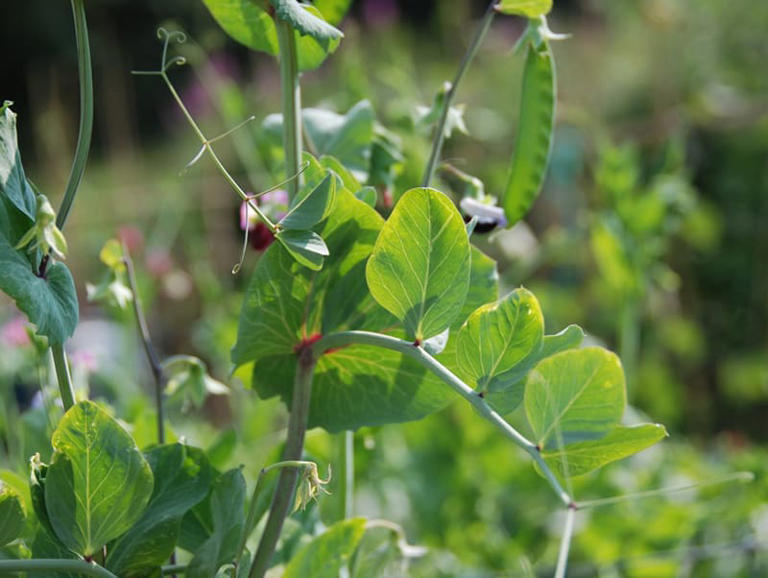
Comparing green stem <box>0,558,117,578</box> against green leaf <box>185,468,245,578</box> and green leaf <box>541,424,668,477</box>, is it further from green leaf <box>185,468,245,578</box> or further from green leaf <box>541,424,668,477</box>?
green leaf <box>541,424,668,477</box>

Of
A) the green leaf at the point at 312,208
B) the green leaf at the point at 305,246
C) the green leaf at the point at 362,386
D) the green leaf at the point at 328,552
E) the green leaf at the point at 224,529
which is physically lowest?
the green leaf at the point at 328,552

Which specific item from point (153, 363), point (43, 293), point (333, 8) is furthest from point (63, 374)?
point (333, 8)

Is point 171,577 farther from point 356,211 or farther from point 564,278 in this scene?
point 564,278

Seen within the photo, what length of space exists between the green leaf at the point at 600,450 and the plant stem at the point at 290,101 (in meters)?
0.17

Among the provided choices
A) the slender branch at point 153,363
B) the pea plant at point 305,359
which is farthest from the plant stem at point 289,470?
the slender branch at point 153,363

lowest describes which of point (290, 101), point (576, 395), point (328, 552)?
point (328, 552)

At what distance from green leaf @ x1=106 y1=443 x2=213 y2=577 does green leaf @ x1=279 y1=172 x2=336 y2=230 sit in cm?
12

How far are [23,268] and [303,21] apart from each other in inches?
5.8

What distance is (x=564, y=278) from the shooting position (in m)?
2.32

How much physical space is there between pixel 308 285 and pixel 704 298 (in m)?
2.21

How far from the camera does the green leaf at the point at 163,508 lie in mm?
388

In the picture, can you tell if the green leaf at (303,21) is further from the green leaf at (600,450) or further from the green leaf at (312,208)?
the green leaf at (600,450)

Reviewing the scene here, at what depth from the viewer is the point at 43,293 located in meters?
0.34

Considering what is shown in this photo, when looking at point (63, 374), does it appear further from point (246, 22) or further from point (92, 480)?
point (246, 22)
